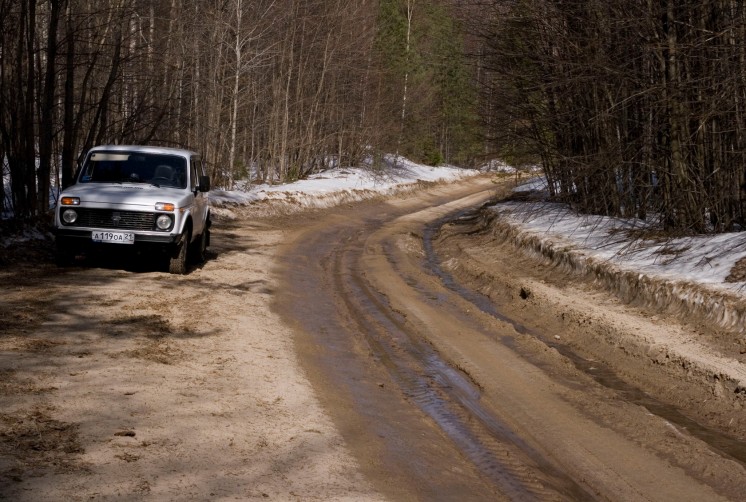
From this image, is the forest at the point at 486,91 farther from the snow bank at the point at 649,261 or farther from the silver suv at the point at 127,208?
the silver suv at the point at 127,208

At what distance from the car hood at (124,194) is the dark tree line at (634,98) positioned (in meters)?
7.86

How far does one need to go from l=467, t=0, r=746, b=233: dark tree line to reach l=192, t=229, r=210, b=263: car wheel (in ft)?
25.6

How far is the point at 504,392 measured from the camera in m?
8.12

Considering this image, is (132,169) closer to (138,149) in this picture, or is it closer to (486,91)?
(138,149)

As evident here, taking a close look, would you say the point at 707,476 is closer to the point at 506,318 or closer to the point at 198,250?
the point at 506,318

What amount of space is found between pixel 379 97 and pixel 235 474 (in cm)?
4534

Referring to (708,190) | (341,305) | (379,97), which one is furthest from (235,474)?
(379,97)

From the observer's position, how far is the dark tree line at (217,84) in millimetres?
16688

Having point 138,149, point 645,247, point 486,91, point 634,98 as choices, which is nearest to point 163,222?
point 138,149

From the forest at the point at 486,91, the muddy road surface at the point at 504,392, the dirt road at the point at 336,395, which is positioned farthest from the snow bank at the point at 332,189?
the dirt road at the point at 336,395

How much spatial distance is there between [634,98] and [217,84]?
1882 centimetres

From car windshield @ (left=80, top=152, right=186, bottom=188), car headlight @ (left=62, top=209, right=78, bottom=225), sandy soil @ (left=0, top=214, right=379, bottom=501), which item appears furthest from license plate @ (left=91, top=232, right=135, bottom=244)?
car windshield @ (left=80, top=152, right=186, bottom=188)

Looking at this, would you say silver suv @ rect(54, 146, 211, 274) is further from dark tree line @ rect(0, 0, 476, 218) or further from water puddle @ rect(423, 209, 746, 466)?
water puddle @ rect(423, 209, 746, 466)

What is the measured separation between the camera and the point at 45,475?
4.91 m
